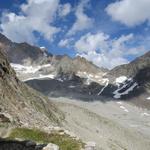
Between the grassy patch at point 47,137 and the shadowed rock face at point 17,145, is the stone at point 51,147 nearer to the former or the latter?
the shadowed rock face at point 17,145

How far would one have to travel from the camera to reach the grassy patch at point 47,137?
25.8 m

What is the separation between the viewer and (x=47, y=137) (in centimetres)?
2811

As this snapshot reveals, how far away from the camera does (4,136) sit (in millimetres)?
30125

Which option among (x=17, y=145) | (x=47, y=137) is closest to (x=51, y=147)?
(x=17, y=145)

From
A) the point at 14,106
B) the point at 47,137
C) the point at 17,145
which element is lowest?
the point at 17,145

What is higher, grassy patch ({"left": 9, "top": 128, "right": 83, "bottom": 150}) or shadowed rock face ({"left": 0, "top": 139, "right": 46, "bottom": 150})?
grassy patch ({"left": 9, "top": 128, "right": 83, "bottom": 150})

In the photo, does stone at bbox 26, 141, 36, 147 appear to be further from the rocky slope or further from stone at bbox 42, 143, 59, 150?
the rocky slope

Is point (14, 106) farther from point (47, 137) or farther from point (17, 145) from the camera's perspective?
point (17, 145)

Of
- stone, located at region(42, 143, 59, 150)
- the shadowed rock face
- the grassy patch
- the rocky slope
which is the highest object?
the rocky slope

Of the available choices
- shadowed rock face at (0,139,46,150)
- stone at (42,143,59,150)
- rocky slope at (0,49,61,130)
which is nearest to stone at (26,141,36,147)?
shadowed rock face at (0,139,46,150)

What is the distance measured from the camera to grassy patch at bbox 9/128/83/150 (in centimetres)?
2575

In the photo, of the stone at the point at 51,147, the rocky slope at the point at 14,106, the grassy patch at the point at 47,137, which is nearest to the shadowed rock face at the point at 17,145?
the stone at the point at 51,147

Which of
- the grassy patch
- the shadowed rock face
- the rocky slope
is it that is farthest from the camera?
the rocky slope

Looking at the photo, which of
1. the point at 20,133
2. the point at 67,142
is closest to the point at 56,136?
the point at 67,142
